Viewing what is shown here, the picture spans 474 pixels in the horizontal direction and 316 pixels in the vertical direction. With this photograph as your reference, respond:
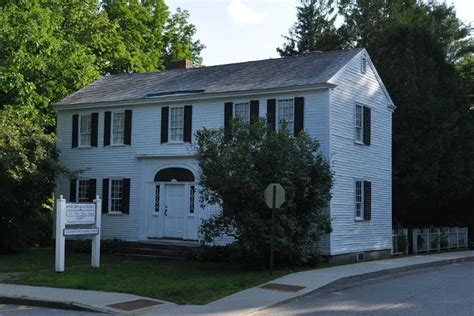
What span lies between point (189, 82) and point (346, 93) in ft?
20.6

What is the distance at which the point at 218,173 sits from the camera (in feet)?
53.9

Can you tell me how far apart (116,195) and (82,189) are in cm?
171

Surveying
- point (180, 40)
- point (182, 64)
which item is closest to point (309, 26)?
point (180, 40)

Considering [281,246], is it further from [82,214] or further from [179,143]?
[179,143]

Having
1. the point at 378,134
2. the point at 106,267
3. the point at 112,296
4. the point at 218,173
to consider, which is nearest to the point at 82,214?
the point at 106,267

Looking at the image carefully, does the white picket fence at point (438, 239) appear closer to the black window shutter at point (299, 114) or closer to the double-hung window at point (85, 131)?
the black window shutter at point (299, 114)

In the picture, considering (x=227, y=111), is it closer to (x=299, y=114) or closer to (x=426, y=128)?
(x=299, y=114)

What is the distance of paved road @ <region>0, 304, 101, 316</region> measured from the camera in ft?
36.3

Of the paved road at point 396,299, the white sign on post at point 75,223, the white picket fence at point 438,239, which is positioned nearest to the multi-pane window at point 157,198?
the white sign on post at point 75,223

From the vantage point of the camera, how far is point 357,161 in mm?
21578

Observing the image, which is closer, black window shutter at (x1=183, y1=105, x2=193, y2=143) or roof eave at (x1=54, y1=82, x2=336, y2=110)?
roof eave at (x1=54, y1=82, x2=336, y2=110)

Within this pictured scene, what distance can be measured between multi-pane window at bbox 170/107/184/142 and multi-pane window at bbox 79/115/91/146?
4060 mm

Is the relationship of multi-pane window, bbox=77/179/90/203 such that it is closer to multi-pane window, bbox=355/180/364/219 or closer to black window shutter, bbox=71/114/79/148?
black window shutter, bbox=71/114/79/148

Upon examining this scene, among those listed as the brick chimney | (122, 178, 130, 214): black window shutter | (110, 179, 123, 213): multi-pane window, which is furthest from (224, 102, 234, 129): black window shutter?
the brick chimney
